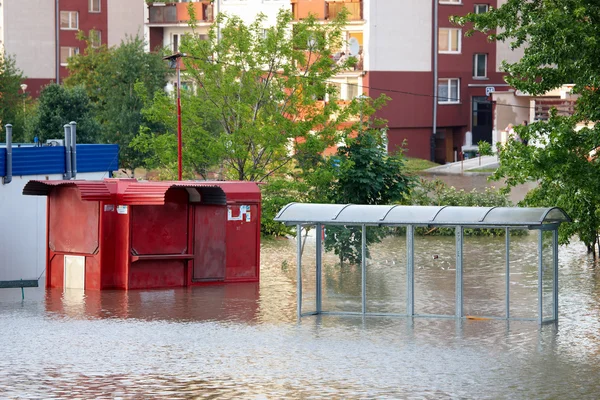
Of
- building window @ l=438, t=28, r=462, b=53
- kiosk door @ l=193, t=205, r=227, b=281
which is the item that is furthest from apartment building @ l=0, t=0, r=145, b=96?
kiosk door @ l=193, t=205, r=227, b=281

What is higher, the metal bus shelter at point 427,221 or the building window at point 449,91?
the building window at point 449,91

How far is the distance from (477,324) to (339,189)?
12197 mm

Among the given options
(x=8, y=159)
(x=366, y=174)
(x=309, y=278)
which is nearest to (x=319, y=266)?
(x=309, y=278)

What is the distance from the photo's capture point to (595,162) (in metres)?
20.4

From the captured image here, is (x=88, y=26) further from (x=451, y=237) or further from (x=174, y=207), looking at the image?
(x=174, y=207)

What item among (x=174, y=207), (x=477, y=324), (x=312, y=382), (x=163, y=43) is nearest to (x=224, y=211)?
(x=174, y=207)

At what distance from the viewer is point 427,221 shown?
20.2 metres

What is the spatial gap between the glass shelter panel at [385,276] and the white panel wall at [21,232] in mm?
9311

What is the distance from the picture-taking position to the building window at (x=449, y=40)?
229ft

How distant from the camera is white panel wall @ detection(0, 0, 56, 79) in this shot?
83750 millimetres

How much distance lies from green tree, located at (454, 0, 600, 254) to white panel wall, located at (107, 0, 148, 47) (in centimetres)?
6732

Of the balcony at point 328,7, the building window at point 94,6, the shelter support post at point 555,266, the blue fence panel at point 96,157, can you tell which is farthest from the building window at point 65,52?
the shelter support post at point 555,266

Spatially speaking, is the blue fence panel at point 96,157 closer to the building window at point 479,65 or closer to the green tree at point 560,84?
the green tree at point 560,84

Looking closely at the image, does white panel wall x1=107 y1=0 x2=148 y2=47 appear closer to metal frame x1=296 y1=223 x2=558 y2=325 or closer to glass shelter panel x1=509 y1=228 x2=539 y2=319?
glass shelter panel x1=509 y1=228 x2=539 y2=319
